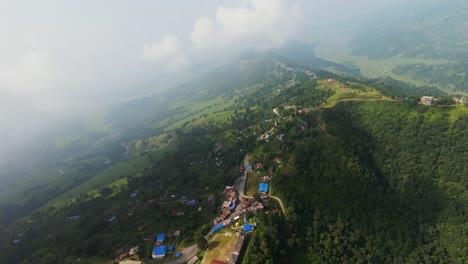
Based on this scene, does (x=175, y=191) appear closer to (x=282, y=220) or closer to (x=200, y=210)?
(x=200, y=210)

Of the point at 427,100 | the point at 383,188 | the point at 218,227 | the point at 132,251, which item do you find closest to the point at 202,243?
the point at 218,227

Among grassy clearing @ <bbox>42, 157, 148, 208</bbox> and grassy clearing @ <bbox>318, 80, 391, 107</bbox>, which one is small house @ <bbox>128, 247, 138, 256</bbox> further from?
grassy clearing @ <bbox>318, 80, 391, 107</bbox>

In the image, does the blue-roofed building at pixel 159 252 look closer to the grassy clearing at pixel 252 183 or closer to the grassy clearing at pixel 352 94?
the grassy clearing at pixel 252 183

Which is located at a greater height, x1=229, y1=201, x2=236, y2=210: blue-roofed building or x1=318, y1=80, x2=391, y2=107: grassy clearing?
x1=318, y1=80, x2=391, y2=107: grassy clearing

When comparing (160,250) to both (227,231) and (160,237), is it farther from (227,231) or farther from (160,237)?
(227,231)

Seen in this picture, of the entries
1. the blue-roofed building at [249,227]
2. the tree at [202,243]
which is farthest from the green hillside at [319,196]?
the tree at [202,243]

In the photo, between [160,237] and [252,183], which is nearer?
[160,237]

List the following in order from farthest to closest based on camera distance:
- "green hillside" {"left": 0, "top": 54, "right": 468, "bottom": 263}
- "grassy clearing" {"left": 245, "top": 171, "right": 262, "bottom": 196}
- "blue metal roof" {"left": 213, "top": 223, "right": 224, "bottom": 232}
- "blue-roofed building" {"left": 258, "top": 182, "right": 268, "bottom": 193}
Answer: "grassy clearing" {"left": 245, "top": 171, "right": 262, "bottom": 196} → "blue-roofed building" {"left": 258, "top": 182, "right": 268, "bottom": 193} → "green hillside" {"left": 0, "top": 54, "right": 468, "bottom": 263} → "blue metal roof" {"left": 213, "top": 223, "right": 224, "bottom": 232}

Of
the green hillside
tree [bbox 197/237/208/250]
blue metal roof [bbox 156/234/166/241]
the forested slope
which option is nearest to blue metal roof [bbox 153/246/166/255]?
the green hillside
